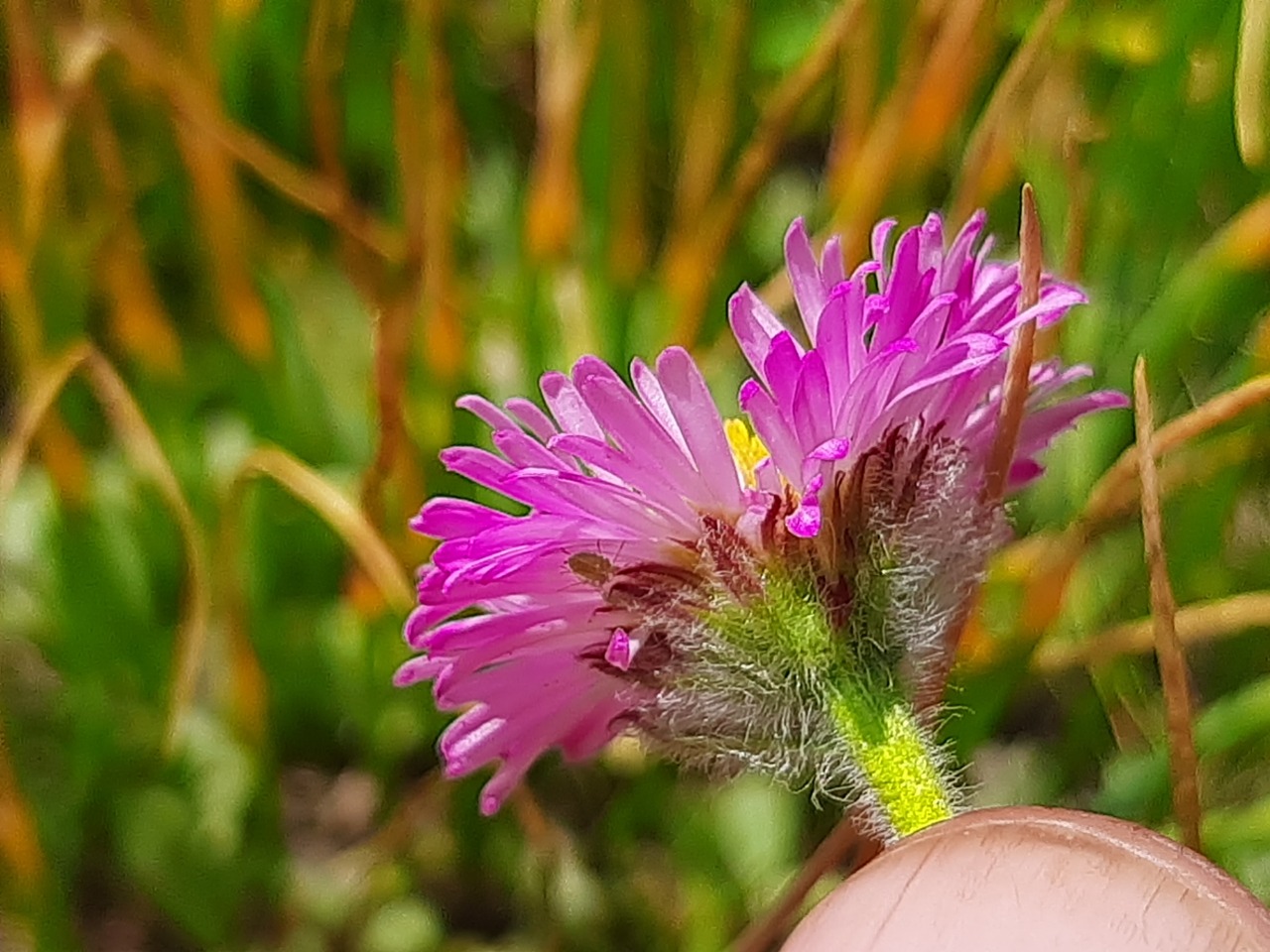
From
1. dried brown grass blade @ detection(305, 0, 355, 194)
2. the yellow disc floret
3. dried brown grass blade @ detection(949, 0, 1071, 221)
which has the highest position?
dried brown grass blade @ detection(305, 0, 355, 194)

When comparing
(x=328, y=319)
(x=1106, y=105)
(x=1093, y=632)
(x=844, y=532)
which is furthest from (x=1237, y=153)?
(x=328, y=319)

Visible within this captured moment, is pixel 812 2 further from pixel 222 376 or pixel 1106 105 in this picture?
pixel 222 376

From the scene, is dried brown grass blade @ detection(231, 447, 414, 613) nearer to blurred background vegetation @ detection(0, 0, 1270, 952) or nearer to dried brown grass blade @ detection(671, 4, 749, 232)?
blurred background vegetation @ detection(0, 0, 1270, 952)

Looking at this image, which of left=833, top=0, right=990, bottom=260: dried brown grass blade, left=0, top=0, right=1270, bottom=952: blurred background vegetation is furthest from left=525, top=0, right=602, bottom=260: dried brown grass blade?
left=833, top=0, right=990, bottom=260: dried brown grass blade

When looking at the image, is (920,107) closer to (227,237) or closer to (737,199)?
(737,199)

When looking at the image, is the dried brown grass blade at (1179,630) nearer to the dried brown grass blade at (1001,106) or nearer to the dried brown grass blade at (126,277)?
the dried brown grass blade at (1001,106)

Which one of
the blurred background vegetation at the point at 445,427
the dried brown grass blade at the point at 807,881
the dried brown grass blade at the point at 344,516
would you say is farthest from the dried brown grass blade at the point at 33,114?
the dried brown grass blade at the point at 807,881
